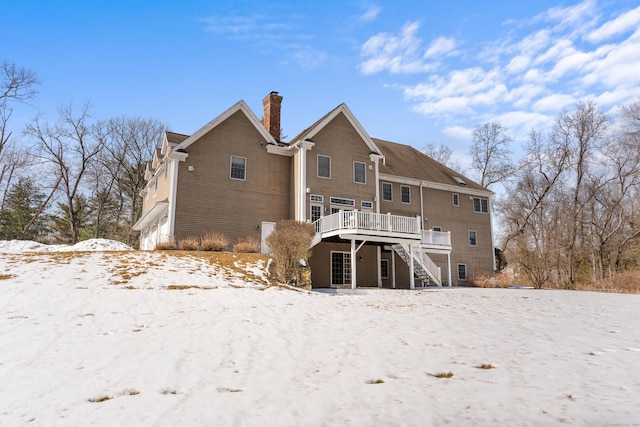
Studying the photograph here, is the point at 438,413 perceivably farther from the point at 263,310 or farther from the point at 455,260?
the point at 455,260

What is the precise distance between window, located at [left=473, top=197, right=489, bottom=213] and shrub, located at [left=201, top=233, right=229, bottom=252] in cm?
1878

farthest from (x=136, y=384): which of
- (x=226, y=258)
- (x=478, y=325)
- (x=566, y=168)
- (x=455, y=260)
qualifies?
(x=566, y=168)

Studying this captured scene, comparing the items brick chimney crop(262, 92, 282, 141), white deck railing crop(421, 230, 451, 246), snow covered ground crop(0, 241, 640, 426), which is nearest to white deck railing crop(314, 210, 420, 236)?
white deck railing crop(421, 230, 451, 246)

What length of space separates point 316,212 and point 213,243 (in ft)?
19.5

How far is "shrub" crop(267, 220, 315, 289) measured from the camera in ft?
51.1

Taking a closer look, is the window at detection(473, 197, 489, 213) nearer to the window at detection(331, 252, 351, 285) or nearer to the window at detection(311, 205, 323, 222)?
the window at detection(331, 252, 351, 285)

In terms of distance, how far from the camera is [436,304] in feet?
41.4

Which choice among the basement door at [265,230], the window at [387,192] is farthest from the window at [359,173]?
the basement door at [265,230]

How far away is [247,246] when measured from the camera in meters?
19.3

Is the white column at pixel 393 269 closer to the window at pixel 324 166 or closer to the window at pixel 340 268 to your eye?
the window at pixel 340 268

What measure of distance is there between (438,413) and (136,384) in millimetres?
3663

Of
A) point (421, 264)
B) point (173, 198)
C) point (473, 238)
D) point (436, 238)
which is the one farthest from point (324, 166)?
point (473, 238)

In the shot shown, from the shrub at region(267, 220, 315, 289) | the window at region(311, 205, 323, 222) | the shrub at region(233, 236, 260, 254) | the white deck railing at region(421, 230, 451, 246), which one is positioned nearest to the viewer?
the shrub at region(267, 220, 315, 289)

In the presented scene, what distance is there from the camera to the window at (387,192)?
1037 inches
